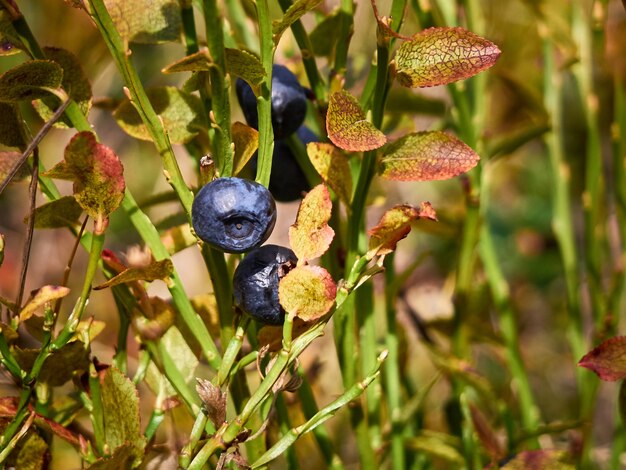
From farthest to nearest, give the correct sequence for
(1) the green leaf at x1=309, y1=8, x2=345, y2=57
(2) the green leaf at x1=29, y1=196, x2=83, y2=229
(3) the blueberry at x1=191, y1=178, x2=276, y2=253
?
(1) the green leaf at x1=309, y1=8, x2=345, y2=57 → (2) the green leaf at x1=29, y1=196, x2=83, y2=229 → (3) the blueberry at x1=191, y1=178, x2=276, y2=253

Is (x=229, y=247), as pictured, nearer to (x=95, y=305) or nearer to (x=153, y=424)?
(x=153, y=424)

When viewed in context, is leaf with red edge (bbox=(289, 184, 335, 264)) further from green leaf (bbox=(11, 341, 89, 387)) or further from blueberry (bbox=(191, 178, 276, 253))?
green leaf (bbox=(11, 341, 89, 387))

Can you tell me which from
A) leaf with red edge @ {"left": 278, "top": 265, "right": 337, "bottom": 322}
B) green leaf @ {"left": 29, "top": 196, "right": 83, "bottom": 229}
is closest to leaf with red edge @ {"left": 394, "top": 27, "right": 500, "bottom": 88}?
leaf with red edge @ {"left": 278, "top": 265, "right": 337, "bottom": 322}

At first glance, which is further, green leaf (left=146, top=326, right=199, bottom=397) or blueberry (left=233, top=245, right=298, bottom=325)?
green leaf (left=146, top=326, right=199, bottom=397)

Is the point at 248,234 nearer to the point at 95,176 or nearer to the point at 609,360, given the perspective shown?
the point at 95,176

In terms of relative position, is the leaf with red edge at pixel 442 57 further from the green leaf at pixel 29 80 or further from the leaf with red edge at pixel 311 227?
the green leaf at pixel 29 80

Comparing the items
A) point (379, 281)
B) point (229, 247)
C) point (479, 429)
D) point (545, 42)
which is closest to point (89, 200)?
point (229, 247)
